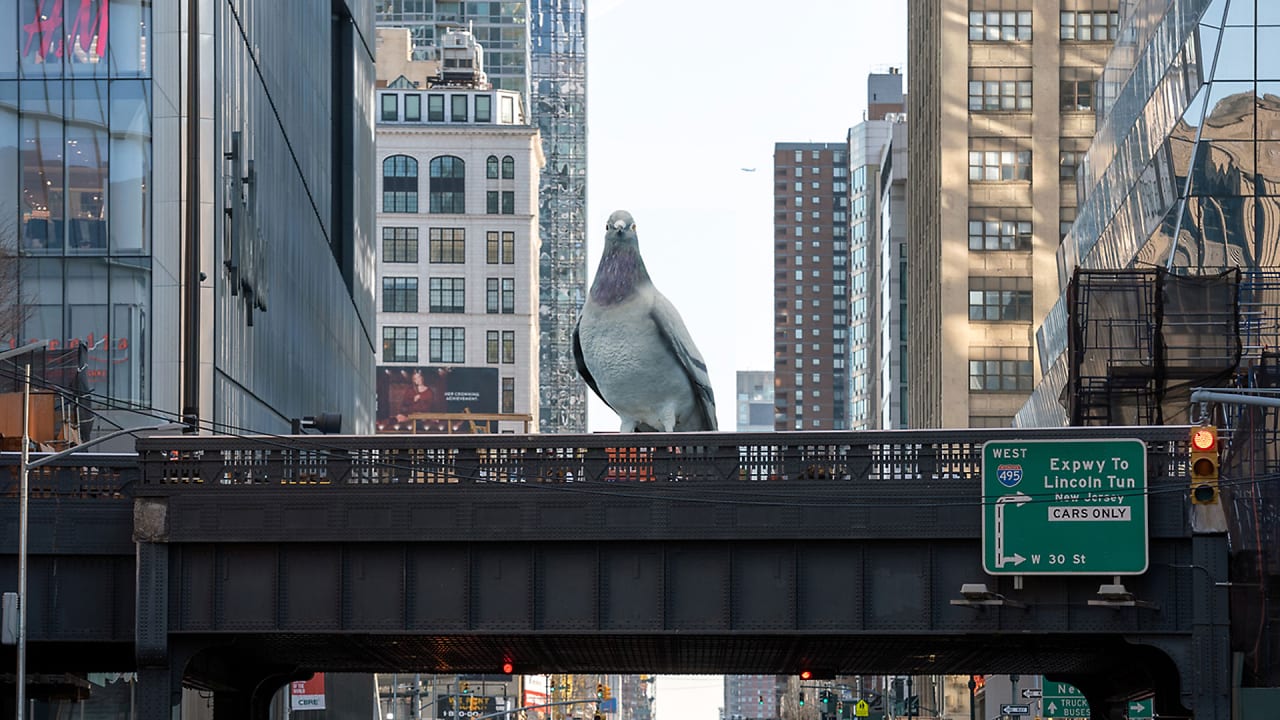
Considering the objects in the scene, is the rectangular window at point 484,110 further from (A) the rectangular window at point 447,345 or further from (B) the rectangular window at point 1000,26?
(B) the rectangular window at point 1000,26

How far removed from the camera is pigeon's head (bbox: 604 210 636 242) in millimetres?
36500

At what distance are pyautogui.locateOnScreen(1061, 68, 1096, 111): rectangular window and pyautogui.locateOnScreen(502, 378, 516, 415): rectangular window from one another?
6486cm

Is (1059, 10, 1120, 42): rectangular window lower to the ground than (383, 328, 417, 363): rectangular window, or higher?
higher

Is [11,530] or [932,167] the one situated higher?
[932,167]

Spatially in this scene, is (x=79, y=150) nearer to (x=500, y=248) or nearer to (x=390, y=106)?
(x=390, y=106)

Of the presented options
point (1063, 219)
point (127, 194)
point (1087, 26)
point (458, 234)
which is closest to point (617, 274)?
point (127, 194)

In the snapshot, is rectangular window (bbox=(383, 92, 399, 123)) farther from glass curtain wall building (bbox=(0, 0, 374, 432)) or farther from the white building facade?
glass curtain wall building (bbox=(0, 0, 374, 432))

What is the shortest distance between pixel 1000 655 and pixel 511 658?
10.7 meters

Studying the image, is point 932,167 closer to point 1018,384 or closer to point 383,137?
point 1018,384

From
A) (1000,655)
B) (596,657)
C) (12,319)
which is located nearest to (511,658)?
(596,657)

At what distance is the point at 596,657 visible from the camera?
43.6 m

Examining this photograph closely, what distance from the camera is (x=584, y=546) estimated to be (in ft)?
112

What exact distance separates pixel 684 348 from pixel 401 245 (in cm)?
14093

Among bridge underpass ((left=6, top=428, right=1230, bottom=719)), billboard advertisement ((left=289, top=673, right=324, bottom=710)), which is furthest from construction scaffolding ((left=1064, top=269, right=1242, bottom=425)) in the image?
billboard advertisement ((left=289, top=673, right=324, bottom=710))
